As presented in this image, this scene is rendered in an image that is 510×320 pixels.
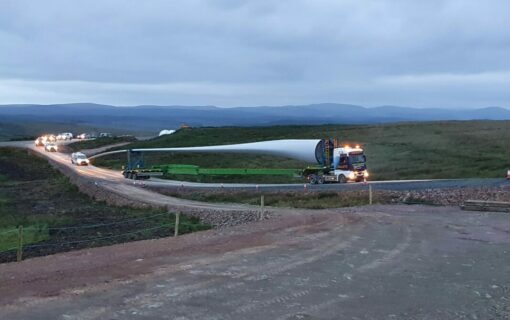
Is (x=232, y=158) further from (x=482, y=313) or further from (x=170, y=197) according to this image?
(x=482, y=313)

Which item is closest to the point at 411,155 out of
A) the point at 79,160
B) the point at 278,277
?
the point at 79,160

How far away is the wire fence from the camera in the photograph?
2445cm

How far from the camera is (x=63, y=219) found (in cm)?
3641

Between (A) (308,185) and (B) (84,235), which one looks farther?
(A) (308,185)

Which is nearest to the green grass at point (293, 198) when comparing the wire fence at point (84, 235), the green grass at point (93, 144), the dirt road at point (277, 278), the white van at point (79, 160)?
the wire fence at point (84, 235)

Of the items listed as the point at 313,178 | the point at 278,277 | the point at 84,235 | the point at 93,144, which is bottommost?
the point at 93,144

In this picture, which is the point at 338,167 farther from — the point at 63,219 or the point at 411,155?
the point at 411,155

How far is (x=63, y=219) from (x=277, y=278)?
79.5 feet

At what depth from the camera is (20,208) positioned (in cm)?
4444

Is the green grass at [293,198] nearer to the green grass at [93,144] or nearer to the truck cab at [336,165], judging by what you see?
the truck cab at [336,165]

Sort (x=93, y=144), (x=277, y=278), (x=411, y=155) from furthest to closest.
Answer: (x=93, y=144) → (x=411, y=155) → (x=277, y=278)

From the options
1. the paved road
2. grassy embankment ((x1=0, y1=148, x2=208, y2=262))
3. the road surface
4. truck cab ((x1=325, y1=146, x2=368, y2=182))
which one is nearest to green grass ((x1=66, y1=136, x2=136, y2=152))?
the paved road

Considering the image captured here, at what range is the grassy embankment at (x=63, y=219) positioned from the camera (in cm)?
2722

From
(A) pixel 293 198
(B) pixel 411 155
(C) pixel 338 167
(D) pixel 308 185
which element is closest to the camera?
(A) pixel 293 198
